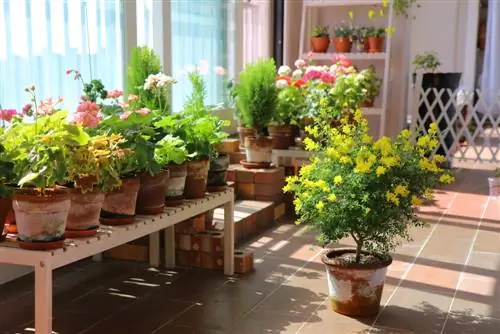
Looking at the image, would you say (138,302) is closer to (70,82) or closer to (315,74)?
(70,82)

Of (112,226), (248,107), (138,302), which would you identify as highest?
(248,107)

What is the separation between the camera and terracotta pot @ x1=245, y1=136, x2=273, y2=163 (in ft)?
15.4

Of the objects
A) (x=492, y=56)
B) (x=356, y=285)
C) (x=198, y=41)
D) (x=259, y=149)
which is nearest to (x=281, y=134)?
(x=259, y=149)

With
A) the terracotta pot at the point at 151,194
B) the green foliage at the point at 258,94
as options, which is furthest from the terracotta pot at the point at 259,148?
the terracotta pot at the point at 151,194

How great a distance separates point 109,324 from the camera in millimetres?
2836

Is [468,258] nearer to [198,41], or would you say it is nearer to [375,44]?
[198,41]

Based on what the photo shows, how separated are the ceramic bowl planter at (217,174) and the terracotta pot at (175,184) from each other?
1.13 ft

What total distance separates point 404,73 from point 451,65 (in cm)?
435

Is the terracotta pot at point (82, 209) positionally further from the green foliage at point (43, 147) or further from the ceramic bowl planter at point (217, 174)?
the ceramic bowl planter at point (217, 174)

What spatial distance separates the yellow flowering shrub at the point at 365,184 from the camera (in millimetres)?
2768

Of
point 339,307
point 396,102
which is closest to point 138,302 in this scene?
point 339,307

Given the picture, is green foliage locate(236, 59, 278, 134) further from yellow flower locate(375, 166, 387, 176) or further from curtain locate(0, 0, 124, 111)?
yellow flower locate(375, 166, 387, 176)

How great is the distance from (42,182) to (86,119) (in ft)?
1.21

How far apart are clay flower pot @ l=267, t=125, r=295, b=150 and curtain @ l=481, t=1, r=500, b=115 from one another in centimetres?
681
